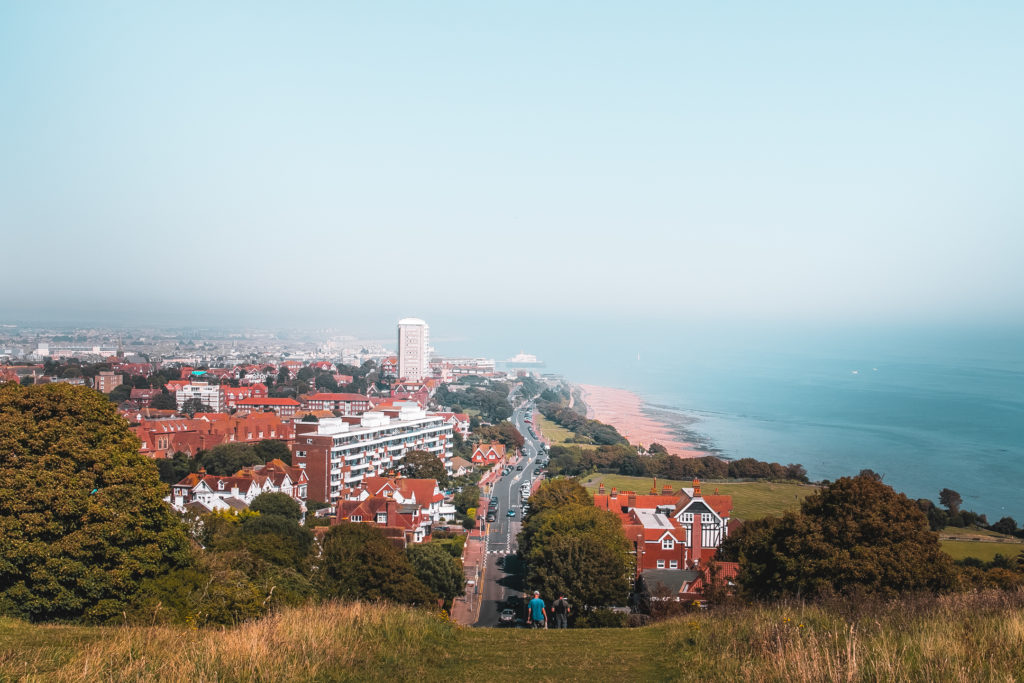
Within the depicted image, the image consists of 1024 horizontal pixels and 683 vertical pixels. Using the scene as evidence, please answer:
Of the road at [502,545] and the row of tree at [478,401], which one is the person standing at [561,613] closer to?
the road at [502,545]

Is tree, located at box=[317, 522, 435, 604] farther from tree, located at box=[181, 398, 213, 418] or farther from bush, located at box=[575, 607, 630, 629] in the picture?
tree, located at box=[181, 398, 213, 418]

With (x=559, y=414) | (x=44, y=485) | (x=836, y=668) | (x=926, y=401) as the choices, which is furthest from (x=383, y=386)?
(x=836, y=668)

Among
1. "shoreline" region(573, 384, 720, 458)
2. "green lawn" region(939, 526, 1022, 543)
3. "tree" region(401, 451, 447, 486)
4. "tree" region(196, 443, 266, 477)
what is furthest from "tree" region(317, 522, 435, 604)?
"shoreline" region(573, 384, 720, 458)

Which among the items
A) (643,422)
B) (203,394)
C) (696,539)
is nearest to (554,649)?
(696,539)

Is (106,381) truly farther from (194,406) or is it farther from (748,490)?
(748,490)

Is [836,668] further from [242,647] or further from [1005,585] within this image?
[1005,585]
